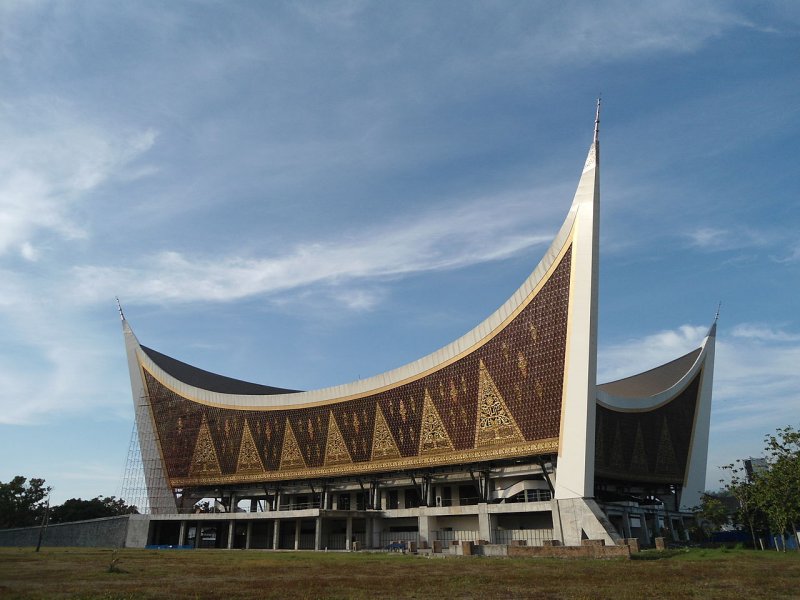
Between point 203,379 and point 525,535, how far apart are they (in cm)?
2795

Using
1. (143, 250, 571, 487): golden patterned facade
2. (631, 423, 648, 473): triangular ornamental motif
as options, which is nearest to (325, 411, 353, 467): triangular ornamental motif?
(143, 250, 571, 487): golden patterned facade

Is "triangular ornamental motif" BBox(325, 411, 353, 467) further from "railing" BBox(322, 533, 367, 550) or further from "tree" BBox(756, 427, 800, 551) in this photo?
"tree" BBox(756, 427, 800, 551)

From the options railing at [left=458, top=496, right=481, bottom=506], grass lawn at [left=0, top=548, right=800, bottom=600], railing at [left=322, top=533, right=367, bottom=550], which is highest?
railing at [left=458, top=496, right=481, bottom=506]

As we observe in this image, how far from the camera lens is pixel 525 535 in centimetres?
2397

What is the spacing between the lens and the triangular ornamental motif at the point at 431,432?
27.2 metres

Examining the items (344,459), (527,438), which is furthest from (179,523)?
(527,438)

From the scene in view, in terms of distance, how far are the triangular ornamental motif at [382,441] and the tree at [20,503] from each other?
1208 inches

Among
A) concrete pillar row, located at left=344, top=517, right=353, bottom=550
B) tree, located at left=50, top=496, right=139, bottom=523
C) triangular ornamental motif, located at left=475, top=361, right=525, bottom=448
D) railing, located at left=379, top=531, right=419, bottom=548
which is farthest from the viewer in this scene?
tree, located at left=50, top=496, right=139, bottom=523

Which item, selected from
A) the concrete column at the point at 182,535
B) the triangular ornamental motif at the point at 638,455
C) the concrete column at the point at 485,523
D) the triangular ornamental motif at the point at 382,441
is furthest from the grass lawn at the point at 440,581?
the concrete column at the point at 182,535

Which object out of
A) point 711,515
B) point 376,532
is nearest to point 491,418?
point 376,532

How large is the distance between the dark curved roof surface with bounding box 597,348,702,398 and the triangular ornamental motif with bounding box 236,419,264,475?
21.3 metres

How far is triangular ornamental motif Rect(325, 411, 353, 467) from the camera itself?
103ft

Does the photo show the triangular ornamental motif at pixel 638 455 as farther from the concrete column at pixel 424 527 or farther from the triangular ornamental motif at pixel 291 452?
the triangular ornamental motif at pixel 291 452

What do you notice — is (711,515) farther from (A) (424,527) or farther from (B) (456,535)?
(A) (424,527)
